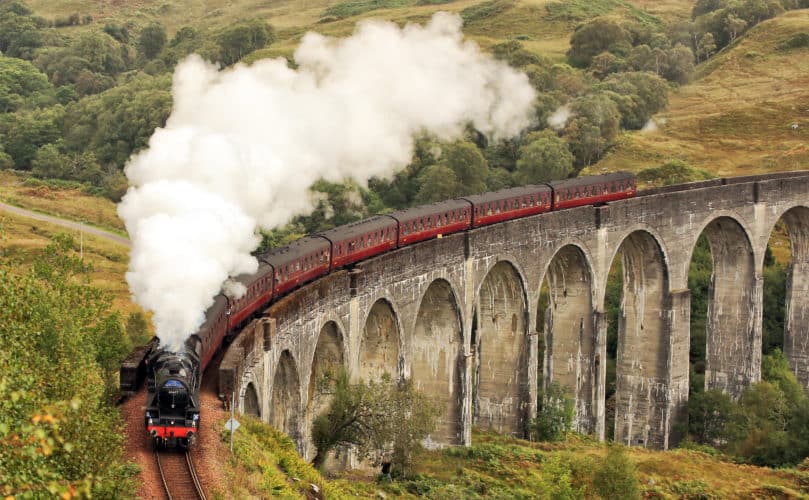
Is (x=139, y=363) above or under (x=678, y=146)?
under

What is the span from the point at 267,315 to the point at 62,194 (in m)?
57.4

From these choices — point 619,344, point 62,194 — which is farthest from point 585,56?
point 619,344

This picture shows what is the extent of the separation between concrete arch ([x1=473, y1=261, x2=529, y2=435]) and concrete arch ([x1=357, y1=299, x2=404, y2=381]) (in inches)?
297

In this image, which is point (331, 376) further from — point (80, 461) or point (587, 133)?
point (587, 133)

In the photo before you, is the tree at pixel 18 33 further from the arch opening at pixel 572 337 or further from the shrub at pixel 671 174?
the arch opening at pixel 572 337

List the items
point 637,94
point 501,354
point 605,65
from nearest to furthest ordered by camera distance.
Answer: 1. point 501,354
2. point 637,94
3. point 605,65

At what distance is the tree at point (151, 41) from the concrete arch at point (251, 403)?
101 metres

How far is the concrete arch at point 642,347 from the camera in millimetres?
56250

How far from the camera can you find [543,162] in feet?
280

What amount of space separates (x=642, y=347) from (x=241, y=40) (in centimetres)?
6187

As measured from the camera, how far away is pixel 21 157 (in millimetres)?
96438

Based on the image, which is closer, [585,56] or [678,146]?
[678,146]

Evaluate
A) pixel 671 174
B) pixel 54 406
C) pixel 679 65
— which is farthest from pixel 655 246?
pixel 679 65

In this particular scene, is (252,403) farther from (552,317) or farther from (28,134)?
(28,134)
